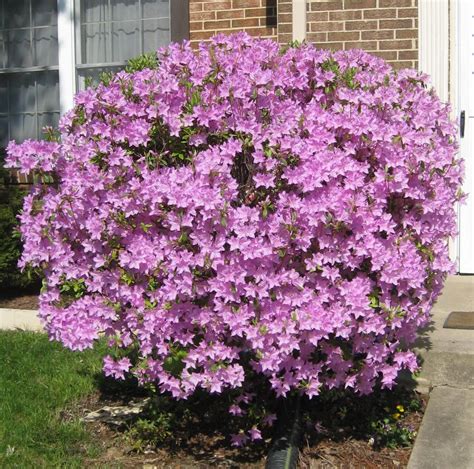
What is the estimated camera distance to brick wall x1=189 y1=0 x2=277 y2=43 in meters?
7.06

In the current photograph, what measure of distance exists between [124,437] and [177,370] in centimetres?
75

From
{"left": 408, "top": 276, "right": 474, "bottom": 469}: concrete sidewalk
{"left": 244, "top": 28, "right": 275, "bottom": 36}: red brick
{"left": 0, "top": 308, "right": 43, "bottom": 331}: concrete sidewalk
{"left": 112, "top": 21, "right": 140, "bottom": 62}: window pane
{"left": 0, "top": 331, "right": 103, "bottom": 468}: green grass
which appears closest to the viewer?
{"left": 408, "top": 276, "right": 474, "bottom": 469}: concrete sidewalk

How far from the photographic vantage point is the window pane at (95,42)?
7566 mm

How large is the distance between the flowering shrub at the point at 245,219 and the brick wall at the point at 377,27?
257cm

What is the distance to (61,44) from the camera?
25.0 ft

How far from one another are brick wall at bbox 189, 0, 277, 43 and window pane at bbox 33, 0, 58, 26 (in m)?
1.38

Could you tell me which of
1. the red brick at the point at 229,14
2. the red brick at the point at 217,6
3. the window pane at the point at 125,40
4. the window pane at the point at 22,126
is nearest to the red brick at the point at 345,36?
the red brick at the point at 229,14

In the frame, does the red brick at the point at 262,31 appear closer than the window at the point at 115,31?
Yes

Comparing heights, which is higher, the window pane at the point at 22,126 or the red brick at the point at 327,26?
the red brick at the point at 327,26

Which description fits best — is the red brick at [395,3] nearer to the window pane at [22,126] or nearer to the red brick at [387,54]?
the red brick at [387,54]

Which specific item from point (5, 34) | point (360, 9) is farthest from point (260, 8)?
point (5, 34)

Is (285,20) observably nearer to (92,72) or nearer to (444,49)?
(444,49)

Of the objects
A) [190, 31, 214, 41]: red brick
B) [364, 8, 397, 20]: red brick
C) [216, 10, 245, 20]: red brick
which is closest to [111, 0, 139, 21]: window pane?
[190, 31, 214, 41]: red brick

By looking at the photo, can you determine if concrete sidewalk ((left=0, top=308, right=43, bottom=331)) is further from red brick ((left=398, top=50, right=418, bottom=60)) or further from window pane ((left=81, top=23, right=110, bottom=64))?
red brick ((left=398, top=50, right=418, bottom=60))
